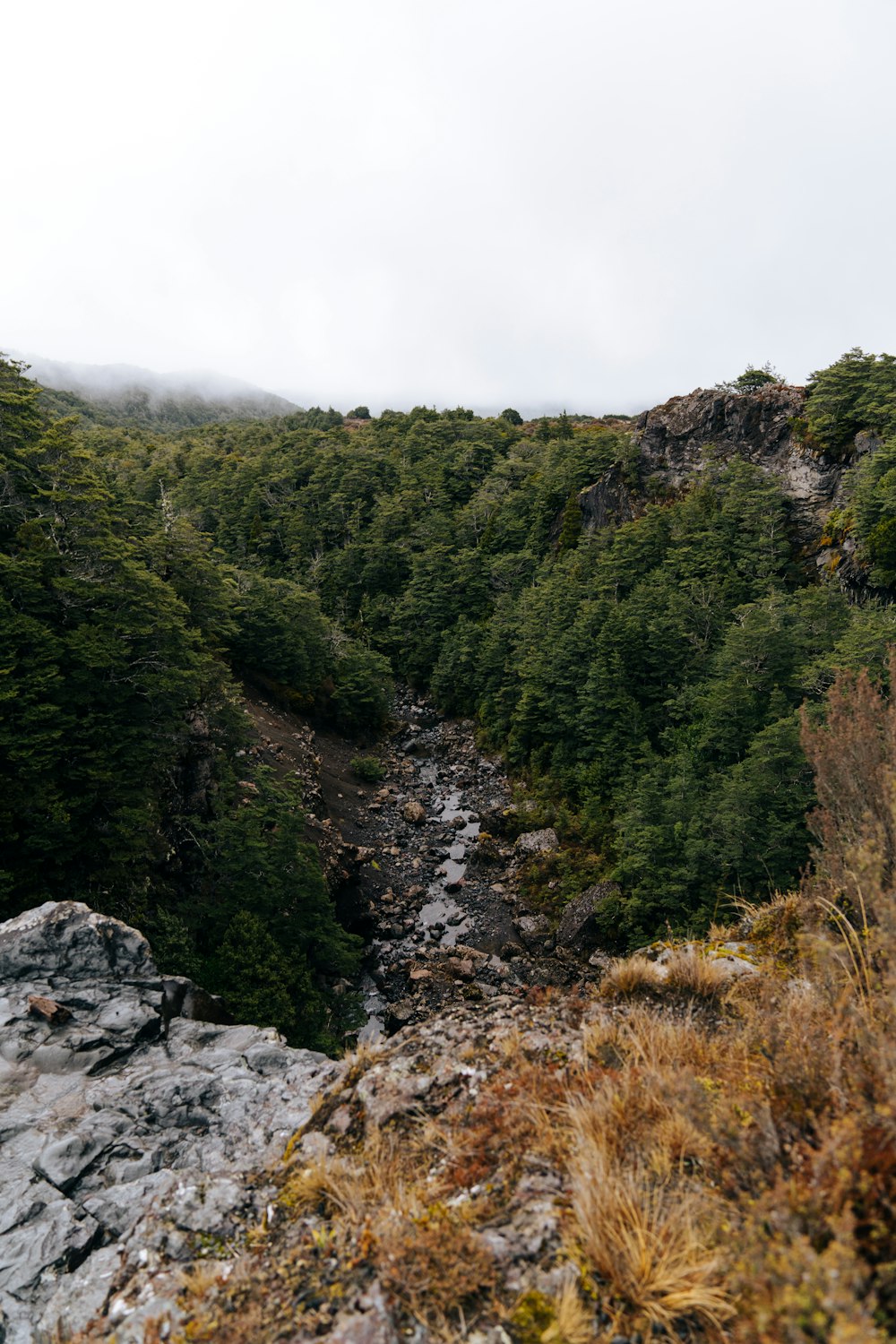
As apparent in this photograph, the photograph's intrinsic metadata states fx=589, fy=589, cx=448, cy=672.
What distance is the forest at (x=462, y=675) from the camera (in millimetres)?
13695

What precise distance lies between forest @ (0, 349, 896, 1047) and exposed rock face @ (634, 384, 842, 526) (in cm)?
88

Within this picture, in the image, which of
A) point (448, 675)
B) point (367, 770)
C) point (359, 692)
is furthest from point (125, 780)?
point (448, 675)

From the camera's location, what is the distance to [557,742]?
27328mm

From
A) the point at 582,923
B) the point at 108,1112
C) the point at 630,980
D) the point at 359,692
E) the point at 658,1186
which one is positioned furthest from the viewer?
the point at 359,692

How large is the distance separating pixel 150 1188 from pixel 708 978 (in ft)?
16.8

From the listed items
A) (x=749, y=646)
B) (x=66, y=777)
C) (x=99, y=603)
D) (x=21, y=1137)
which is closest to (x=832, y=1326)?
(x=21, y=1137)

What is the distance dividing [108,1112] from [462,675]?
30.7m

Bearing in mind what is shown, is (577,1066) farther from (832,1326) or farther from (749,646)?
(749,646)

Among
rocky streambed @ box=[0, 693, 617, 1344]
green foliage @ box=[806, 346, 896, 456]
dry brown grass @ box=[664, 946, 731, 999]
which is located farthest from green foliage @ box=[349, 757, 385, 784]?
green foliage @ box=[806, 346, 896, 456]

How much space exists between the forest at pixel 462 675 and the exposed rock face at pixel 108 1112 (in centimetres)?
450

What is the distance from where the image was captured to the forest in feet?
44.9

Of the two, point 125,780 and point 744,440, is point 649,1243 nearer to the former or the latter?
point 125,780

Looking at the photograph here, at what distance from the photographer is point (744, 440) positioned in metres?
32.5

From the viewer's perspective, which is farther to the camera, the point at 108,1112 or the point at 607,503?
the point at 607,503
